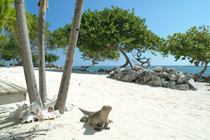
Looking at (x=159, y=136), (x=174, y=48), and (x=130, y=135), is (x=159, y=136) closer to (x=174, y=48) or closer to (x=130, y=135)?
(x=130, y=135)

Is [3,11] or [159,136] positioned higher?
[3,11]

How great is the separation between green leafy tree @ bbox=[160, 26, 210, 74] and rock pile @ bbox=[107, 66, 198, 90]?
5268mm

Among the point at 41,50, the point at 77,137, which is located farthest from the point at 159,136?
the point at 41,50

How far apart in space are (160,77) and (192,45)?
6.40 metres

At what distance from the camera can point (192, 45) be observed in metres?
12.2

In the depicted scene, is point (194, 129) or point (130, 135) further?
point (194, 129)

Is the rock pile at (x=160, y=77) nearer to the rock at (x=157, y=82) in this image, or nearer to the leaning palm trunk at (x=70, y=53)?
the rock at (x=157, y=82)

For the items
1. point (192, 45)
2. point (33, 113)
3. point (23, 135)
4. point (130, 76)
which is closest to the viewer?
point (23, 135)

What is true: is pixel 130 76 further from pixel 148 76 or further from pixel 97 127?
pixel 97 127

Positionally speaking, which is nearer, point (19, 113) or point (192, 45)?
point (19, 113)

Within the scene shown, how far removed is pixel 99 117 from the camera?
2447mm

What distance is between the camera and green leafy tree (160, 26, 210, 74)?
40.5ft

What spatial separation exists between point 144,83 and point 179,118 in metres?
5.54

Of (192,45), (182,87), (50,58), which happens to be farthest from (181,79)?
(50,58)
